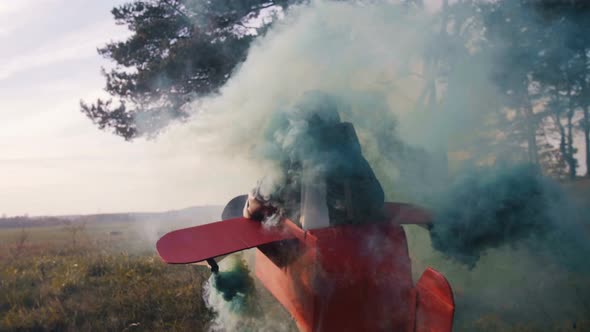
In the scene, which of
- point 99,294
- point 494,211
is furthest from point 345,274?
point 99,294

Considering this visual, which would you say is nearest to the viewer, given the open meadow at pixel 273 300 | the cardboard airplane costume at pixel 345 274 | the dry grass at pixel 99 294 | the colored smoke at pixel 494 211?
the cardboard airplane costume at pixel 345 274

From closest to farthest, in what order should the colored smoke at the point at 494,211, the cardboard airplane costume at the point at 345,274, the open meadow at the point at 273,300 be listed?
the cardboard airplane costume at the point at 345,274 → the colored smoke at the point at 494,211 → the open meadow at the point at 273,300

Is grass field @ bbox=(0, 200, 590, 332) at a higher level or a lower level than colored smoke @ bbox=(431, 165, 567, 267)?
lower

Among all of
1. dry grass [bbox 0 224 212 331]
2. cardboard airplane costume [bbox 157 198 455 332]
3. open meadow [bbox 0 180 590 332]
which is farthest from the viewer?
dry grass [bbox 0 224 212 331]

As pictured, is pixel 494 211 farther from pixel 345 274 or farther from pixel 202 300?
pixel 202 300

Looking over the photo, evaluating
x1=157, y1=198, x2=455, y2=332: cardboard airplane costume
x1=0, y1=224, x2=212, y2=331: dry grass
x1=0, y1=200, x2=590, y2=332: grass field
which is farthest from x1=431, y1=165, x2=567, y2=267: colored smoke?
x1=0, y1=224, x2=212, y2=331: dry grass

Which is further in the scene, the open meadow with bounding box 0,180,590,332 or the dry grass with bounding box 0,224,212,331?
the dry grass with bounding box 0,224,212,331

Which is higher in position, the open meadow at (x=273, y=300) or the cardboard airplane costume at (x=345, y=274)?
the cardboard airplane costume at (x=345, y=274)

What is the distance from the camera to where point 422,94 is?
4.30 meters

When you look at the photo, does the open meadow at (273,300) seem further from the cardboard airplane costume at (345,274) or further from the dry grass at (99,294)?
the cardboard airplane costume at (345,274)

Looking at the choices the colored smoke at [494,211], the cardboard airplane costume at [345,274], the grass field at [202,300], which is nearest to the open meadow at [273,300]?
the grass field at [202,300]

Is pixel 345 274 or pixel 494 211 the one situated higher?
pixel 494 211

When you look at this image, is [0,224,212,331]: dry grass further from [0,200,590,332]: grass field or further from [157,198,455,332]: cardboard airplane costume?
[157,198,455,332]: cardboard airplane costume

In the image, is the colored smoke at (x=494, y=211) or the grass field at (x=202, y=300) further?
the grass field at (x=202, y=300)
